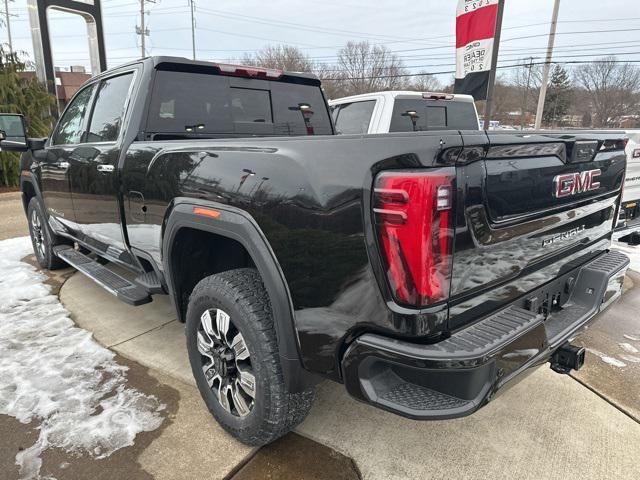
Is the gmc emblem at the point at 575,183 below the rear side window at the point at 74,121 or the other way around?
below

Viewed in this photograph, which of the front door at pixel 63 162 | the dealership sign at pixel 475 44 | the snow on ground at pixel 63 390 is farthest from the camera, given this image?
the dealership sign at pixel 475 44

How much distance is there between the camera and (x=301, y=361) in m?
1.87

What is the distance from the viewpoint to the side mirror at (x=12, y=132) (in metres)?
4.27

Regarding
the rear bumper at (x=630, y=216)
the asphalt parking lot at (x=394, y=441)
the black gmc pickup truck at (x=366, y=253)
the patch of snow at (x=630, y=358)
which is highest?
the black gmc pickup truck at (x=366, y=253)

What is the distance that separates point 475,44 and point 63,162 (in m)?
6.42

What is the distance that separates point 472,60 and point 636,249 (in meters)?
3.83

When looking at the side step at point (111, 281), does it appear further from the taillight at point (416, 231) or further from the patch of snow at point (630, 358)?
the patch of snow at point (630, 358)

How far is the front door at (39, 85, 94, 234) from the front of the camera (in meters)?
3.88

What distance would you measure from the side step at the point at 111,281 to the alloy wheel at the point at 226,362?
2.58ft

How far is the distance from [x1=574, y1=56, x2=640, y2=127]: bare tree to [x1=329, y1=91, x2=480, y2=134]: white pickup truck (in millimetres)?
48389

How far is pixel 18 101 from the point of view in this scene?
36.6ft

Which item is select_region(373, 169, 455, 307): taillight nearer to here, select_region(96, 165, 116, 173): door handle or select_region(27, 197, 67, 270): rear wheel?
A: select_region(96, 165, 116, 173): door handle

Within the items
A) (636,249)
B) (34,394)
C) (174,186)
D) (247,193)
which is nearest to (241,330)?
→ (247,193)

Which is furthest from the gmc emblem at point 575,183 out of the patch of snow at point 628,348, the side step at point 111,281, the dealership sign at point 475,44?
the dealership sign at point 475,44
